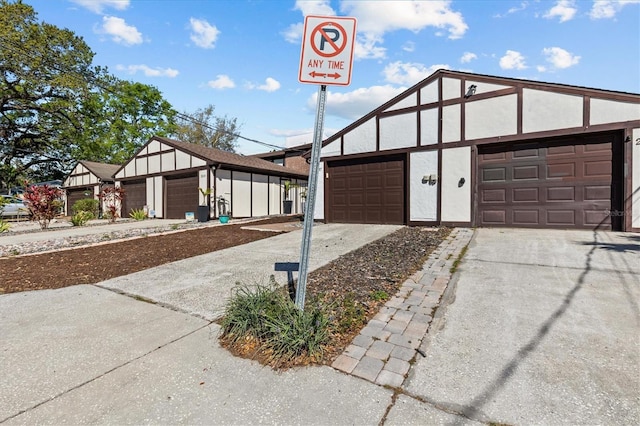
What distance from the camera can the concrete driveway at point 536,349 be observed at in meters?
1.61

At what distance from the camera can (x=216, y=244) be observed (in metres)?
6.94

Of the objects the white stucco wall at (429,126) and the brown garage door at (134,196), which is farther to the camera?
the brown garage door at (134,196)

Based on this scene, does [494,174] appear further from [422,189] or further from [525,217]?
[422,189]

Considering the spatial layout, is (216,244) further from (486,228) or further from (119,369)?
(486,228)

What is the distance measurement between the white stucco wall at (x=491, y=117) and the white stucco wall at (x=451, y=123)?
0.23m

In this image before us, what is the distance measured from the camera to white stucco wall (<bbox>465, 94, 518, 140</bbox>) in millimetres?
7691

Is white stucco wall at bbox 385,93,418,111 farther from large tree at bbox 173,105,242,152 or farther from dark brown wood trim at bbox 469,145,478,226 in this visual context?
large tree at bbox 173,105,242,152

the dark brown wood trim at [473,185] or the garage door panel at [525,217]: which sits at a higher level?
the dark brown wood trim at [473,185]

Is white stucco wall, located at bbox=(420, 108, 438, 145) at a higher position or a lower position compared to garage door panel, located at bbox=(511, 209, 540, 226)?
higher

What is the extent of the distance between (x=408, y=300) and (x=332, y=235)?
15.4ft

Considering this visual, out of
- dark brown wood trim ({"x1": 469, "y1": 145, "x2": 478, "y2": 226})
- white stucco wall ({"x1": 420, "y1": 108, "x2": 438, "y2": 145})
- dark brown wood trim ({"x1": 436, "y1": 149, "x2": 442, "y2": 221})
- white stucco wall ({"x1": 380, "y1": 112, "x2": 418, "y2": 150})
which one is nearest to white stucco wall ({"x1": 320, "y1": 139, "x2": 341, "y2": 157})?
white stucco wall ({"x1": 380, "y1": 112, "x2": 418, "y2": 150})

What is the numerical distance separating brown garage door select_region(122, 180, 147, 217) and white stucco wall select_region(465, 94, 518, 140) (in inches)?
666

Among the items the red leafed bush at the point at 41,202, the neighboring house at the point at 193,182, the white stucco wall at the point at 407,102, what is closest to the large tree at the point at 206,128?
the neighboring house at the point at 193,182

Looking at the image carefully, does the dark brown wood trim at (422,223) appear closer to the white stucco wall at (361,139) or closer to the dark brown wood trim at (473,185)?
the dark brown wood trim at (473,185)
